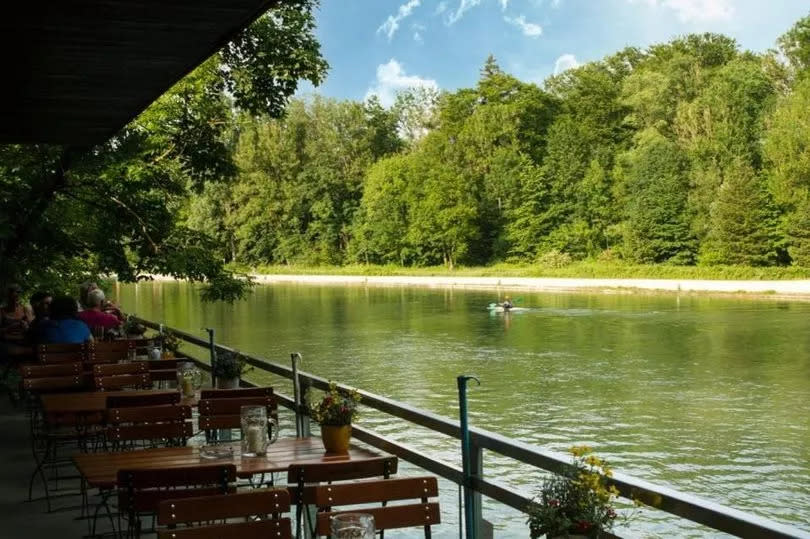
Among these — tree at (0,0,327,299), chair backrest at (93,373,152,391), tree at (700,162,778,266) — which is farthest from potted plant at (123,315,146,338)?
tree at (700,162,778,266)

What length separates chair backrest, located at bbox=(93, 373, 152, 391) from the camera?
7.20m

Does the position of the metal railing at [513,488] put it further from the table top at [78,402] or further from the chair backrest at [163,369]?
the chair backrest at [163,369]

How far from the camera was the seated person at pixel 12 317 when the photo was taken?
36.5 ft

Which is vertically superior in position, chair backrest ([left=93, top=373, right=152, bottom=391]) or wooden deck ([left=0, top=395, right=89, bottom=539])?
chair backrest ([left=93, top=373, right=152, bottom=391])

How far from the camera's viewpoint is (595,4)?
14325 centimetres

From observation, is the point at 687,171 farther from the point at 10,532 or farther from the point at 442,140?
the point at 10,532

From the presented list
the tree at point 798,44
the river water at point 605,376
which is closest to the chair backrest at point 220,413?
the river water at point 605,376

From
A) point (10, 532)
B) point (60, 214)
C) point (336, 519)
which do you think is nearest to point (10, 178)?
point (60, 214)

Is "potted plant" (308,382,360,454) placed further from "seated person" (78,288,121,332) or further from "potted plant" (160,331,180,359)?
"seated person" (78,288,121,332)

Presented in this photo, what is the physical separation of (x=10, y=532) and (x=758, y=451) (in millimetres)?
13427

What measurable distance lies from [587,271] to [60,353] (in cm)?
5272

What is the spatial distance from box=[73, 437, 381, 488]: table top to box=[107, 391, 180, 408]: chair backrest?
537mm

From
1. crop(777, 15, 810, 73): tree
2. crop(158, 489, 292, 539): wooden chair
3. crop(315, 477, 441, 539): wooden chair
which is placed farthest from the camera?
crop(777, 15, 810, 73): tree

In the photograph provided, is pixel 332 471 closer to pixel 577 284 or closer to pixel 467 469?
pixel 467 469
